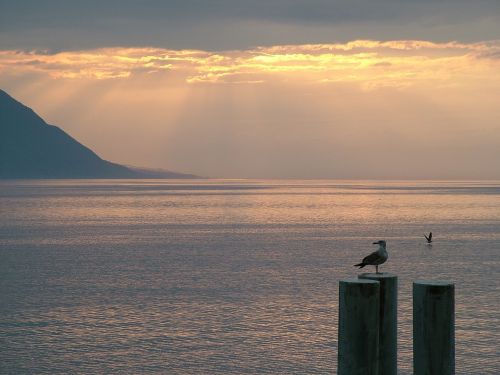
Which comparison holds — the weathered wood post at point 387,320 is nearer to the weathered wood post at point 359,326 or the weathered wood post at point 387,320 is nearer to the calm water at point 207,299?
the weathered wood post at point 359,326

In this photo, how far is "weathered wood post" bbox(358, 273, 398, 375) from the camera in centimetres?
1067

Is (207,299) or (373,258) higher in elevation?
(373,258)

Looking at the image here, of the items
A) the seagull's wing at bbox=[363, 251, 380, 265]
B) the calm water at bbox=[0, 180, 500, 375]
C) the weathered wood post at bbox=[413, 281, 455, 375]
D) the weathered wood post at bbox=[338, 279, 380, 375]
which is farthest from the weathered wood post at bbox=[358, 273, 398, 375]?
the calm water at bbox=[0, 180, 500, 375]

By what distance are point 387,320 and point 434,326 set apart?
0.65 metres

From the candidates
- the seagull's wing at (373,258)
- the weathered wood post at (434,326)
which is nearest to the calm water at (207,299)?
the seagull's wing at (373,258)

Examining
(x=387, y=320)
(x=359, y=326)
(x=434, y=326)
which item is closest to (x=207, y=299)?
(x=387, y=320)

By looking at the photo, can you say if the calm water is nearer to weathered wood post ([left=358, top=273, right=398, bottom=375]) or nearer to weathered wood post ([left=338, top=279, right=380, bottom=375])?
weathered wood post ([left=358, top=273, right=398, bottom=375])

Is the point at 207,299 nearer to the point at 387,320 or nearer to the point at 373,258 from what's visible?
the point at 373,258

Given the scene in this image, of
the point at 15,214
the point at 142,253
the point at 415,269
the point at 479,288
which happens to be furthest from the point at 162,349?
the point at 15,214

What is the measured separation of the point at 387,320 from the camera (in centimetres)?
1083

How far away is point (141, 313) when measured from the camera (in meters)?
34.8

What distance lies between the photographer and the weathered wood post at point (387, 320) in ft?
35.0

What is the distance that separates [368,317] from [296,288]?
111 ft

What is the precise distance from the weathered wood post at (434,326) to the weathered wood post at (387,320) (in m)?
0.32
